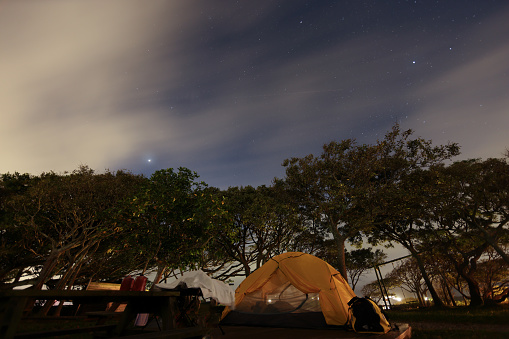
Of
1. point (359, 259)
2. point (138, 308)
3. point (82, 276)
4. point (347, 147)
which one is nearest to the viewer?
point (138, 308)

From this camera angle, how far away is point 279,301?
9688 millimetres

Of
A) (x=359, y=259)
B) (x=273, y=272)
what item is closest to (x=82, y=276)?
(x=273, y=272)

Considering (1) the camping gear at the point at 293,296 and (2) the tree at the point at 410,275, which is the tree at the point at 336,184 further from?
(2) the tree at the point at 410,275

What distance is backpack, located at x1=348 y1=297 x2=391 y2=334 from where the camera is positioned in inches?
271

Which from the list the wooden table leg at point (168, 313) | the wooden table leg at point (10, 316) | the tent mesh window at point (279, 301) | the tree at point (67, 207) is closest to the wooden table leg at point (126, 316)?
the wooden table leg at point (168, 313)

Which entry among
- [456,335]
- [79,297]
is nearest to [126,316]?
[79,297]

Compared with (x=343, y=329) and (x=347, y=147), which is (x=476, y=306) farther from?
(x=343, y=329)

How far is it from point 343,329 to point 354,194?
12.0m

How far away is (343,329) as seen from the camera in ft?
24.4

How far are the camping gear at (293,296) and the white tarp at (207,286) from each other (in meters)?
2.28

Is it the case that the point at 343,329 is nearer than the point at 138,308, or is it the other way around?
the point at 138,308

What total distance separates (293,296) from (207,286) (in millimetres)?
4138

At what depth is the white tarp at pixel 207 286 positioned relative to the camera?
691cm

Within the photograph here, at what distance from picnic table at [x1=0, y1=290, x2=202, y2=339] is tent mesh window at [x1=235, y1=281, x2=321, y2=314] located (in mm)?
6146
